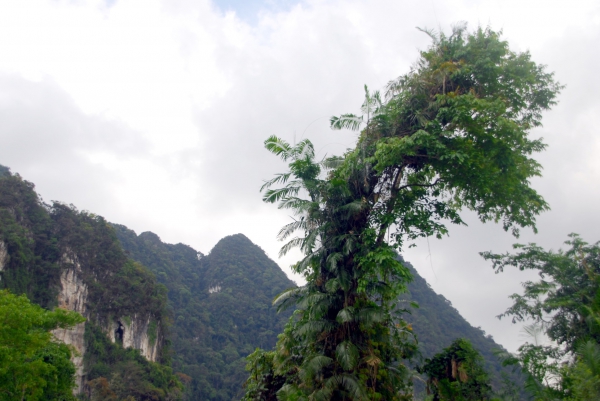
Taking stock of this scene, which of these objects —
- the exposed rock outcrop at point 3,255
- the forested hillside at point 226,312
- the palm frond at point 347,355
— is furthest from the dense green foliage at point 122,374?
the palm frond at point 347,355

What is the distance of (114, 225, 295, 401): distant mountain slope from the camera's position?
51.6m

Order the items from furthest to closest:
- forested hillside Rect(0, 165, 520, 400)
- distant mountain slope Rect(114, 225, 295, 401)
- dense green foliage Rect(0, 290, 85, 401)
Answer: distant mountain slope Rect(114, 225, 295, 401)
forested hillside Rect(0, 165, 520, 400)
dense green foliage Rect(0, 290, 85, 401)

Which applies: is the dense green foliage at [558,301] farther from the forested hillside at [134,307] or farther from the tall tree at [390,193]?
the forested hillside at [134,307]

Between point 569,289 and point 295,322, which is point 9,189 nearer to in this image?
point 295,322

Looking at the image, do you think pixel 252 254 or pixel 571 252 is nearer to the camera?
pixel 571 252

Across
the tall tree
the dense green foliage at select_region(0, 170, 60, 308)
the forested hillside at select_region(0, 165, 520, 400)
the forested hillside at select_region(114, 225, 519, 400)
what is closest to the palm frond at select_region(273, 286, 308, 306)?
the tall tree

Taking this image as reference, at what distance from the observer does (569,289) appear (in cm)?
1326

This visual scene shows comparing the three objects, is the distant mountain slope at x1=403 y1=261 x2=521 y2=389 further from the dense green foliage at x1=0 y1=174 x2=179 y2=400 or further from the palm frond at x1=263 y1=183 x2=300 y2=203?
the palm frond at x1=263 y1=183 x2=300 y2=203

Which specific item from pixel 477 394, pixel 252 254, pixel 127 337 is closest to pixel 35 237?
pixel 127 337

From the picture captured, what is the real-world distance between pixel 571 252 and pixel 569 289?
143 cm

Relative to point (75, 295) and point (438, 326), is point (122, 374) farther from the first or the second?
point (438, 326)

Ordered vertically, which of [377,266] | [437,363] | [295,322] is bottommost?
[437,363]

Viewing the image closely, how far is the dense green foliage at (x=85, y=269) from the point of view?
34062 mm

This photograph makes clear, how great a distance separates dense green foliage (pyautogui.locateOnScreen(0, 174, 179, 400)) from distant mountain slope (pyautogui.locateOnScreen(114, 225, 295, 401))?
364 inches
